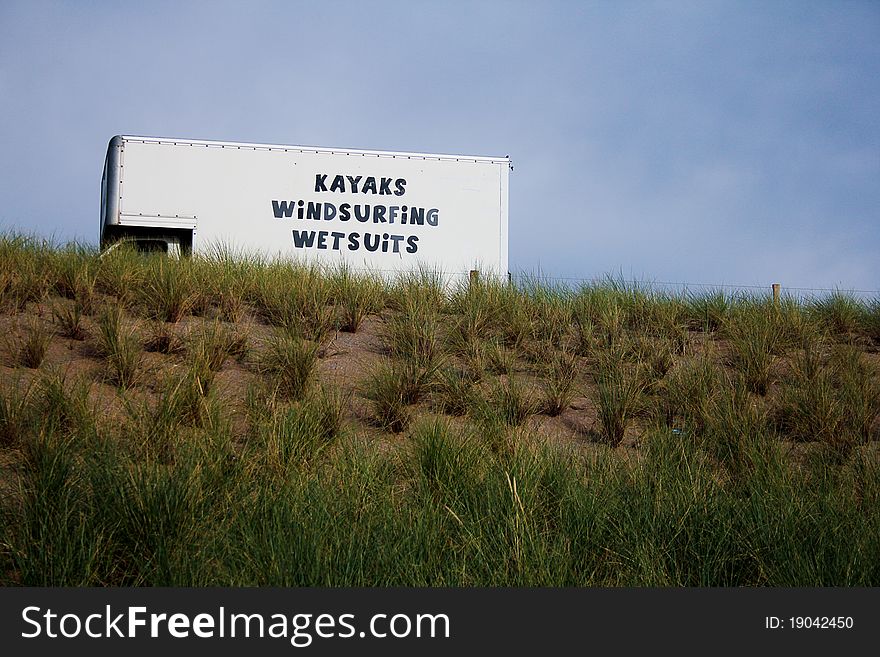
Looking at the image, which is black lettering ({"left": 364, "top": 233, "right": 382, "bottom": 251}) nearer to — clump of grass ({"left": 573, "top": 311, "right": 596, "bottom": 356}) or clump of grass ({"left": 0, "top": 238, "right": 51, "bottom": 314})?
clump of grass ({"left": 573, "top": 311, "right": 596, "bottom": 356})

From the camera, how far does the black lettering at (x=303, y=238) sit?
1499 cm

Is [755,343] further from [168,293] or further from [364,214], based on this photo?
[364,214]

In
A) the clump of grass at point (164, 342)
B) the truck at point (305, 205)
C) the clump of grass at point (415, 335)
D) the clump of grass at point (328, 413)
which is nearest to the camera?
the clump of grass at point (328, 413)

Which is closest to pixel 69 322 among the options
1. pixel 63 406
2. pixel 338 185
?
pixel 63 406

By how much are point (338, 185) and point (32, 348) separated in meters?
8.10

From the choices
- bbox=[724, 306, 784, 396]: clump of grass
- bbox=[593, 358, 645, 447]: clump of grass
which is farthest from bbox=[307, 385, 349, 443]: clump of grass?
bbox=[724, 306, 784, 396]: clump of grass

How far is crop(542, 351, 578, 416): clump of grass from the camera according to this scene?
822 cm

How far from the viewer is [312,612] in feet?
12.8

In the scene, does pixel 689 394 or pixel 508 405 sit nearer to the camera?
pixel 508 405

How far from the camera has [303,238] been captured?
1503cm

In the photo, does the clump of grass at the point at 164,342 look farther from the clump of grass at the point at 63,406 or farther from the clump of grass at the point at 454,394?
the clump of grass at the point at 454,394

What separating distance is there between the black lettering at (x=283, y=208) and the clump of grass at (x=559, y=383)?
24.6 feet

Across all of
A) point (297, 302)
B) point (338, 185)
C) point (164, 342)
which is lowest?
point (164, 342)

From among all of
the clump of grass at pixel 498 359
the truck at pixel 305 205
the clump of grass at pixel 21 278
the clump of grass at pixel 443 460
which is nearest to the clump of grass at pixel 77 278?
the clump of grass at pixel 21 278
